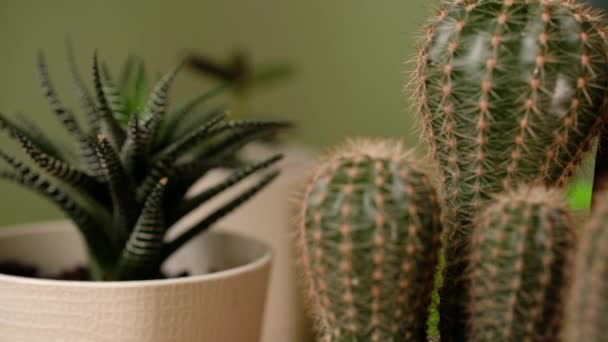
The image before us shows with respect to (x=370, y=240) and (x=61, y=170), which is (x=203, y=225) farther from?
(x=370, y=240)

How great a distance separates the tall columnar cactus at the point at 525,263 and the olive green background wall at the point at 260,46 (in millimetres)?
941

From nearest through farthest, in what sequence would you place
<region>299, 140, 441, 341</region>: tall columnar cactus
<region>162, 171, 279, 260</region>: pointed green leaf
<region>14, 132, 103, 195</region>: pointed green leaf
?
1. <region>299, 140, 441, 341</region>: tall columnar cactus
2. <region>14, 132, 103, 195</region>: pointed green leaf
3. <region>162, 171, 279, 260</region>: pointed green leaf

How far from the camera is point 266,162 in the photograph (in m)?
0.67

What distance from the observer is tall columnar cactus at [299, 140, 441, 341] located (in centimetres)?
46

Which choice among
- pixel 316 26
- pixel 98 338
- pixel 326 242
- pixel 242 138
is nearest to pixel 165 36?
pixel 316 26

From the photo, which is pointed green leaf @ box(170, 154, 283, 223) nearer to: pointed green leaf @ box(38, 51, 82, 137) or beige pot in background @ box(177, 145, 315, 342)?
pointed green leaf @ box(38, 51, 82, 137)

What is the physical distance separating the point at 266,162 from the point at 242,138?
10 cm

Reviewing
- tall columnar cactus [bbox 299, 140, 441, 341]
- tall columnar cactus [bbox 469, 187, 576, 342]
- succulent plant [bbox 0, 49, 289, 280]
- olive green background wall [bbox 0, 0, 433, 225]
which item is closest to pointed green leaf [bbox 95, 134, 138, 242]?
succulent plant [bbox 0, 49, 289, 280]

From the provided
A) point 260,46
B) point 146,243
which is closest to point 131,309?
point 146,243

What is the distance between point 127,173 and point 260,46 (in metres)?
1.23

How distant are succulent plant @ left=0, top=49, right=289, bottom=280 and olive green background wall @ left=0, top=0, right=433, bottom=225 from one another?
76 cm

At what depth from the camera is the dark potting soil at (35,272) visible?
2.52 feet

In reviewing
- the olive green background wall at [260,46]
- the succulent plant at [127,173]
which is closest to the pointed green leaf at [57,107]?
the succulent plant at [127,173]

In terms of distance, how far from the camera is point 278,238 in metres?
1.02
